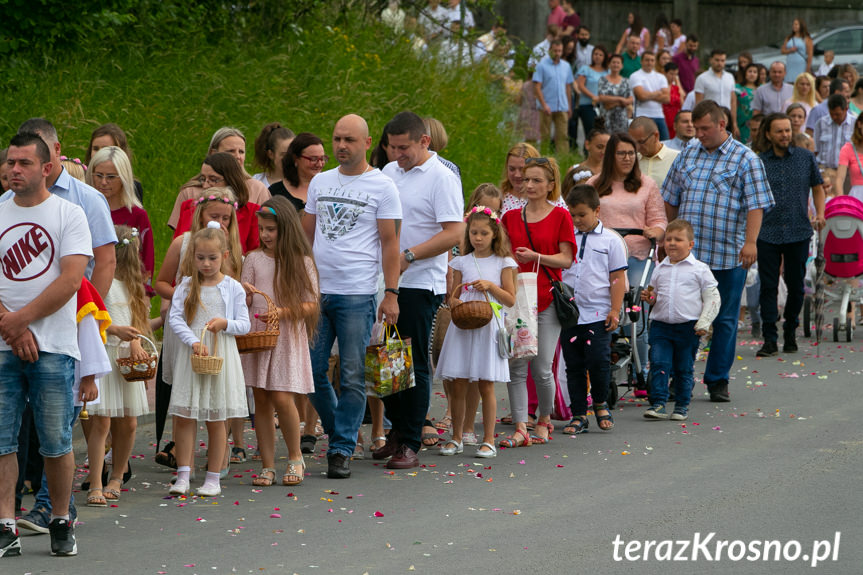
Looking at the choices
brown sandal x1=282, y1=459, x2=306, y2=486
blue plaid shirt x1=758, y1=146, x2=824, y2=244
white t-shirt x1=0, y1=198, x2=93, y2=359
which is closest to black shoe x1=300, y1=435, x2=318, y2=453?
brown sandal x1=282, y1=459, x2=306, y2=486

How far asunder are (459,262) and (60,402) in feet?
11.8

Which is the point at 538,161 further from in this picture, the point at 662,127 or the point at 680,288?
the point at 662,127

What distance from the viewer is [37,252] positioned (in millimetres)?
6492

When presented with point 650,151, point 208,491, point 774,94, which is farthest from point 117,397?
point 774,94

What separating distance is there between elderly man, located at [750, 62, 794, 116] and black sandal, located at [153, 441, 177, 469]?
17396 mm

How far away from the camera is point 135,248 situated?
8.27 metres

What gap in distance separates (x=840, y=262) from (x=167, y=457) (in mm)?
8328

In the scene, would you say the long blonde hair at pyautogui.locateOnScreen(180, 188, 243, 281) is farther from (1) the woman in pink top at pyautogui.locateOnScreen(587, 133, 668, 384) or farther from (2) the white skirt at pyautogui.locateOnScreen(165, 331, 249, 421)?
(1) the woman in pink top at pyautogui.locateOnScreen(587, 133, 668, 384)

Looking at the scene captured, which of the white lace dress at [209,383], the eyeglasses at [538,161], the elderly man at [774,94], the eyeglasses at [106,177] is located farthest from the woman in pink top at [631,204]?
the elderly man at [774,94]

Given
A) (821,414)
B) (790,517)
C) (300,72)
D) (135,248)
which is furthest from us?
(300,72)

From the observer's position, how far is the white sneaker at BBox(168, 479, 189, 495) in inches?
313

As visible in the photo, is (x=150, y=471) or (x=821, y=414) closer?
(x=150, y=471)

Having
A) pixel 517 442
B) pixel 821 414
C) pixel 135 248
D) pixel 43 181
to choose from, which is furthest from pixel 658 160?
pixel 43 181

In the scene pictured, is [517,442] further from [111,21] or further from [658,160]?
[111,21]
